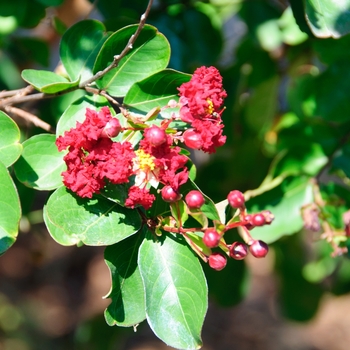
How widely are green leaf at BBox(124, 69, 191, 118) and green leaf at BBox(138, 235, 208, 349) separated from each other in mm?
230

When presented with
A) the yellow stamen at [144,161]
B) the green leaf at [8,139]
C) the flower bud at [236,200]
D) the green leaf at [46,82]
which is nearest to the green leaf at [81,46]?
the green leaf at [46,82]

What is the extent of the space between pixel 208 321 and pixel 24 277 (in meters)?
1.18

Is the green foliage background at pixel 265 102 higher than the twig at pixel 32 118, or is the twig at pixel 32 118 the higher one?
the twig at pixel 32 118

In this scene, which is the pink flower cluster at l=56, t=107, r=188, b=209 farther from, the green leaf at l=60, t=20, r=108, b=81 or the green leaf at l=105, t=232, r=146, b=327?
the green leaf at l=60, t=20, r=108, b=81

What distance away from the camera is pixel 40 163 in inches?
37.5

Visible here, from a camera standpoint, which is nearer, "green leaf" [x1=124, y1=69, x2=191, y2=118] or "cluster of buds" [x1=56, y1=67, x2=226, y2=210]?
"cluster of buds" [x1=56, y1=67, x2=226, y2=210]

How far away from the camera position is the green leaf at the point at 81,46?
105 cm

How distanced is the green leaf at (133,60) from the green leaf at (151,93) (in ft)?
0.11

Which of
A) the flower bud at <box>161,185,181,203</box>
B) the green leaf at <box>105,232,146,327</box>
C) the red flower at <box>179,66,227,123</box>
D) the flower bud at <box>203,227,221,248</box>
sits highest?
the red flower at <box>179,66,227,123</box>

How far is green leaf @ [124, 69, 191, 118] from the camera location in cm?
94

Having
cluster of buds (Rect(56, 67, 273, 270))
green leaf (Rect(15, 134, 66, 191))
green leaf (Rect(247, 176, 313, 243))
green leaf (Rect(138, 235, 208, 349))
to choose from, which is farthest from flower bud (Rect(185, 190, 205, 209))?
green leaf (Rect(247, 176, 313, 243))

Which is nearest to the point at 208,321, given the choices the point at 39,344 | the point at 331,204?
the point at 39,344

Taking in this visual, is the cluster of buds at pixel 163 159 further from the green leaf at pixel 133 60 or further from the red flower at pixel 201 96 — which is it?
the green leaf at pixel 133 60

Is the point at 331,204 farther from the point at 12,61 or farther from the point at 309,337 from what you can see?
the point at 309,337
